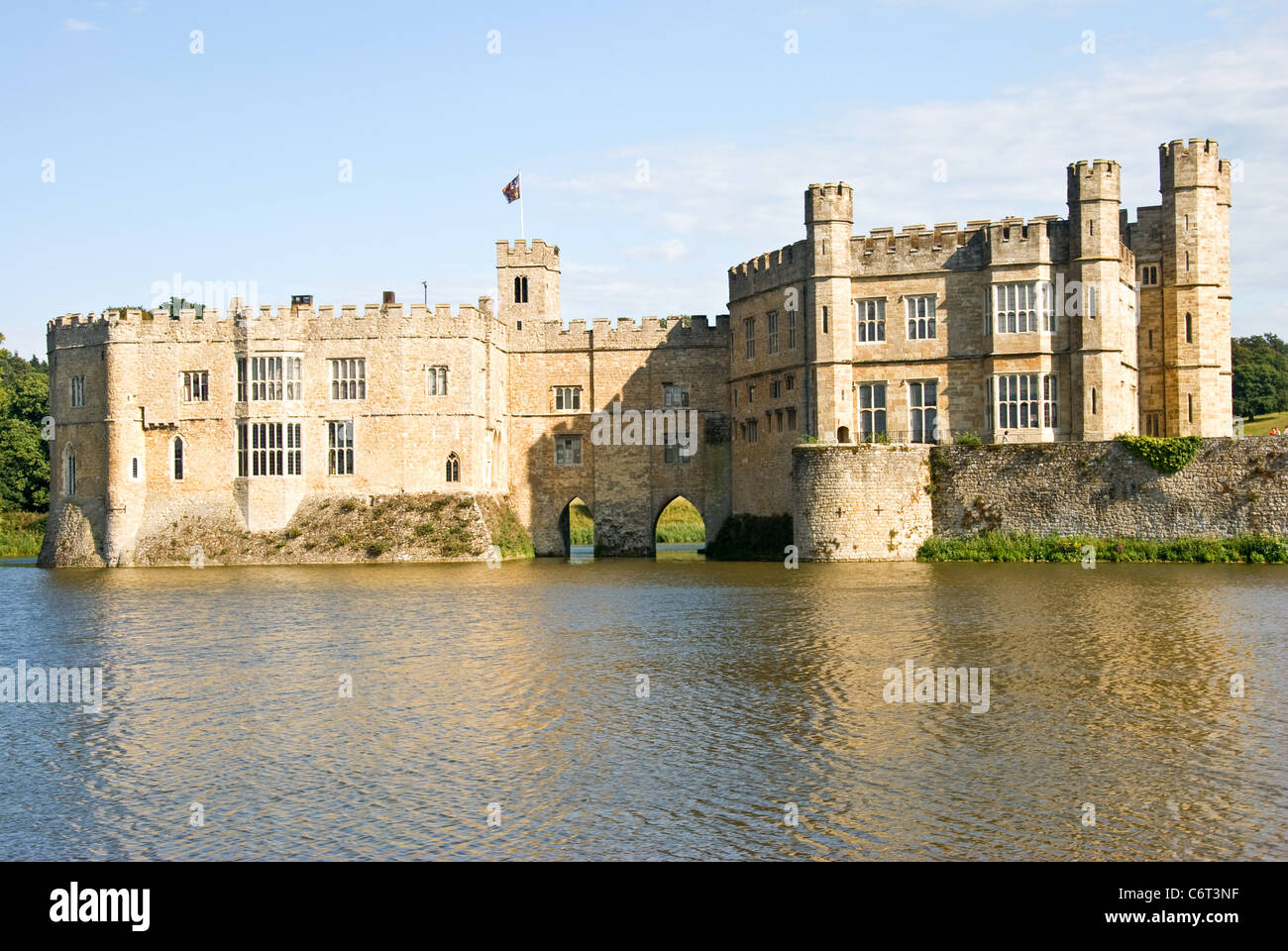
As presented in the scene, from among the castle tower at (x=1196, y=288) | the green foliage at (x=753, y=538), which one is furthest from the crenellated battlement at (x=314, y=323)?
the castle tower at (x=1196, y=288)

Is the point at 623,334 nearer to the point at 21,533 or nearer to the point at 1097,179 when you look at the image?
the point at 1097,179

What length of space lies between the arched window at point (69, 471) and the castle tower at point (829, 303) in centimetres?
3026

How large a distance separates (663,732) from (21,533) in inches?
2374

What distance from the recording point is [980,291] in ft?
156

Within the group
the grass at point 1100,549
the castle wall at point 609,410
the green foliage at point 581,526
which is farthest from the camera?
the green foliage at point 581,526

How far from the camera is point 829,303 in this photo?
48.1m

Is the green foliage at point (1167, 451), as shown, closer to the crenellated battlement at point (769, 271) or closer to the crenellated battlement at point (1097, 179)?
the crenellated battlement at point (1097, 179)

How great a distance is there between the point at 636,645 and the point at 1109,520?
23007 mm

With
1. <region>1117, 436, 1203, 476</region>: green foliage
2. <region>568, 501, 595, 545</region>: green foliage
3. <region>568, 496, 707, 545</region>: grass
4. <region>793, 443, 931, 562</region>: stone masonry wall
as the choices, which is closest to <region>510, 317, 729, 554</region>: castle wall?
<region>568, 501, 595, 545</region>: green foliage

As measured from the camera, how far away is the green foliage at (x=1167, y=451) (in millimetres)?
41750

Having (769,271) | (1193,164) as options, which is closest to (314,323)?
(769,271)

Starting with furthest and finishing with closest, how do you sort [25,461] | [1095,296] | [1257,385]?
[1257,385] → [25,461] → [1095,296]
